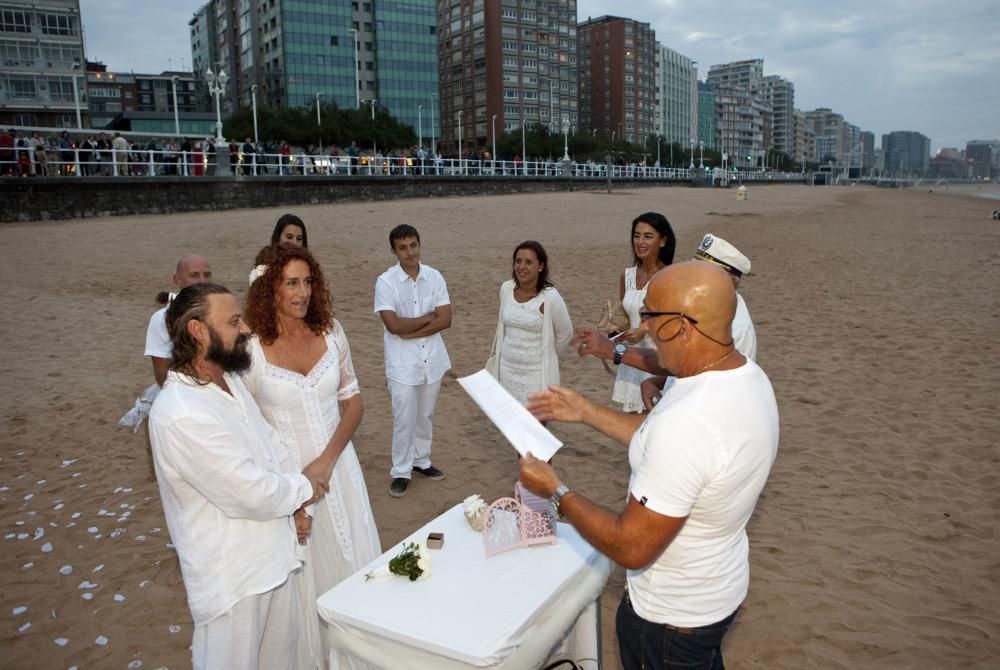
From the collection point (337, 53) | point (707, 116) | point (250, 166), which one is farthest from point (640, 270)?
point (707, 116)

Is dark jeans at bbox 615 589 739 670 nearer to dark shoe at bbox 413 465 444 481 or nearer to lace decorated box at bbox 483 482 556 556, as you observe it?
lace decorated box at bbox 483 482 556 556

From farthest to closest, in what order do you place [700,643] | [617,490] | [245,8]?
[245,8] → [617,490] → [700,643]

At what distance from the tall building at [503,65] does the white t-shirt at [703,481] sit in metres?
104

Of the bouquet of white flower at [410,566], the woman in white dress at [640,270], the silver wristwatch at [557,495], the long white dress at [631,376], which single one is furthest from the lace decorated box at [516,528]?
the long white dress at [631,376]

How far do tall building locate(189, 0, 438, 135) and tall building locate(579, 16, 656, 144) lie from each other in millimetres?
45572

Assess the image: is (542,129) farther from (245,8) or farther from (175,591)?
(175,591)

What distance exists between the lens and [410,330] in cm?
543

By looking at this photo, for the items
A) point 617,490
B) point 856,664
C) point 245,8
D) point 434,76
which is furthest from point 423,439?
point 245,8

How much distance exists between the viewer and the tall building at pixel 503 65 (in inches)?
4168

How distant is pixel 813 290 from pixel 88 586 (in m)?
14.5

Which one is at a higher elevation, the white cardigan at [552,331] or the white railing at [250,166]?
the white railing at [250,166]

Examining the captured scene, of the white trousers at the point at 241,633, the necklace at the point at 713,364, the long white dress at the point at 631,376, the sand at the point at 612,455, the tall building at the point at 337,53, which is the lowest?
the sand at the point at 612,455

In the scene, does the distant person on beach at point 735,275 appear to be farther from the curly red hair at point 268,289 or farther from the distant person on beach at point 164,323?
the distant person on beach at point 164,323

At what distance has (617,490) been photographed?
5.95 meters
